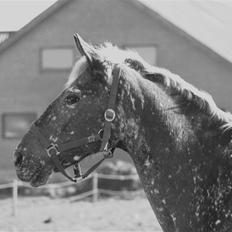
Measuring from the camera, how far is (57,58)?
22641mm

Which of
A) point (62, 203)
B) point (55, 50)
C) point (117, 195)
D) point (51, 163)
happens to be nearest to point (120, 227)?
point (62, 203)

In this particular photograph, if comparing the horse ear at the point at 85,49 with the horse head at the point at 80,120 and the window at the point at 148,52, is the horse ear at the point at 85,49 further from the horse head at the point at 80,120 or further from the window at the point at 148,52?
the window at the point at 148,52

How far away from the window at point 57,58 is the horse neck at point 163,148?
61.1ft

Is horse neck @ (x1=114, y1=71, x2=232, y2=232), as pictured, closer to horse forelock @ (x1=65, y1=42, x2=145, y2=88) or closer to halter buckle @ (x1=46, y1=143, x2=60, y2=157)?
horse forelock @ (x1=65, y1=42, x2=145, y2=88)

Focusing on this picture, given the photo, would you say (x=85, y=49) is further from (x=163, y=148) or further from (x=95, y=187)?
(x=95, y=187)

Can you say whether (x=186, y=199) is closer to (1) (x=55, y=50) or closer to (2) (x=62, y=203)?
(2) (x=62, y=203)

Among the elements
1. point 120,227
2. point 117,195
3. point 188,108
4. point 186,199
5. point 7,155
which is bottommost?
point 7,155

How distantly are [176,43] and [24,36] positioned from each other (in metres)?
6.40

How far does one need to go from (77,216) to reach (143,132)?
8932mm

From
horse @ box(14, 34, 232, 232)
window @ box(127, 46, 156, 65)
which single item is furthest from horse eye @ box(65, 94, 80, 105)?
window @ box(127, 46, 156, 65)

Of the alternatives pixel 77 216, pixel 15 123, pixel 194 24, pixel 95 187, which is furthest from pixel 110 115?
pixel 15 123

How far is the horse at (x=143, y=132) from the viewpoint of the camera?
3.35m

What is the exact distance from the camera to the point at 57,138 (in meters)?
3.53

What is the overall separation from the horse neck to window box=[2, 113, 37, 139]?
2055 cm
